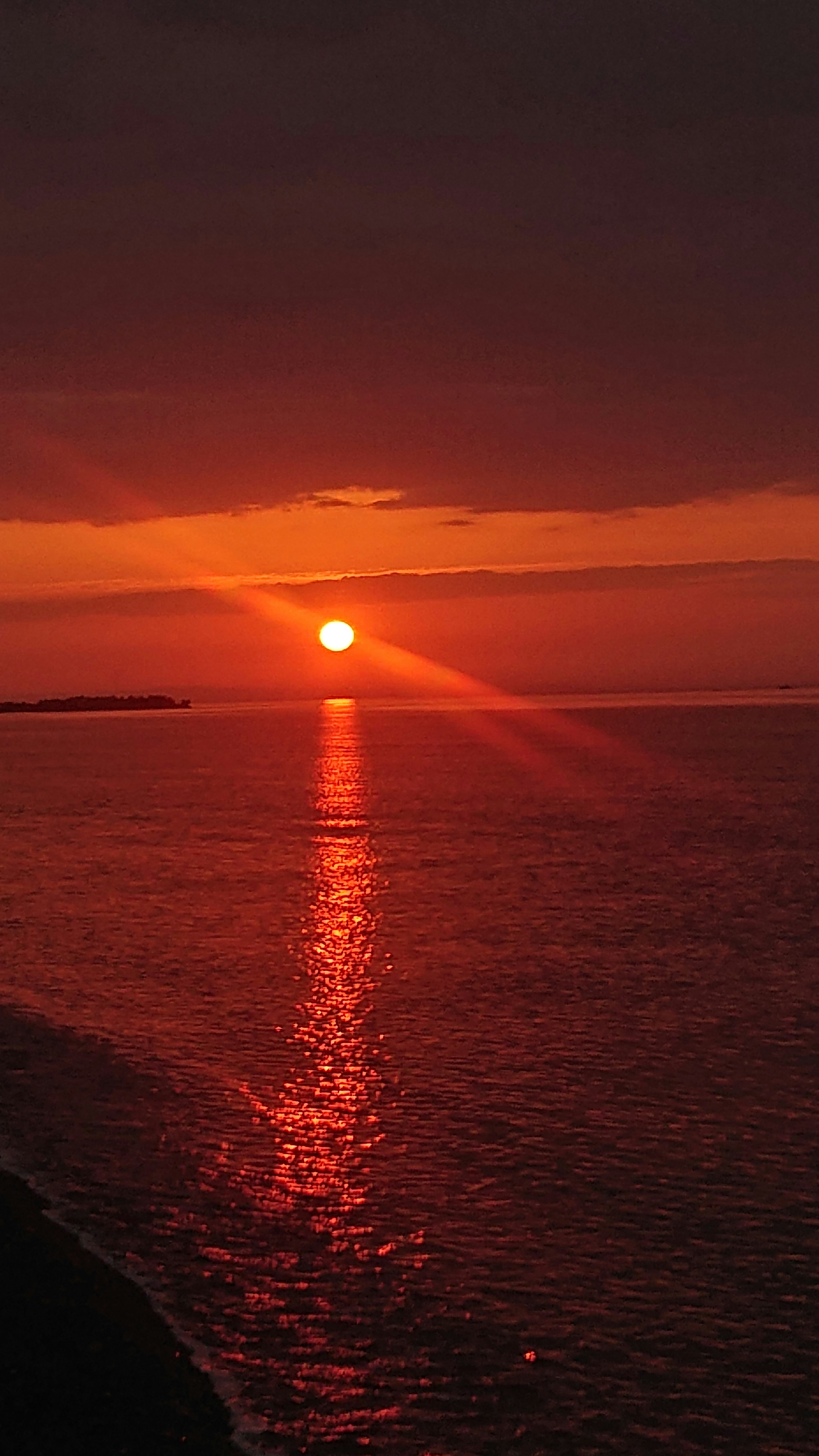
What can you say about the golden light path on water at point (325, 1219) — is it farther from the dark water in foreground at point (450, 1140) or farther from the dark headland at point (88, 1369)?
the dark headland at point (88, 1369)

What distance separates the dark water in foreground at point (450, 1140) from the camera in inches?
576

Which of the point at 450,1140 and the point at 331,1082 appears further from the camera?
the point at 331,1082

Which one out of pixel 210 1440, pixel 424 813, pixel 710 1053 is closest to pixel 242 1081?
pixel 710 1053

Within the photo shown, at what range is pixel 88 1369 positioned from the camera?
43.3 ft

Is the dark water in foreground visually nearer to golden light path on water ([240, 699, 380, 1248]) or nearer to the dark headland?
golden light path on water ([240, 699, 380, 1248])

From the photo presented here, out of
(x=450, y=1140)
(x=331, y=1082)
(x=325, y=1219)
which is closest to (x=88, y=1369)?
(x=325, y=1219)

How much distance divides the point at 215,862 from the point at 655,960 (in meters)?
31.7

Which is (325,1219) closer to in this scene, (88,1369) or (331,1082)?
(88,1369)

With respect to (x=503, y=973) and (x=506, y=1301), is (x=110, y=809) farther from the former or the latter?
(x=506, y=1301)

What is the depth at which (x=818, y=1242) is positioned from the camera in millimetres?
17969

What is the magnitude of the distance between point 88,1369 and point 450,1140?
1022cm

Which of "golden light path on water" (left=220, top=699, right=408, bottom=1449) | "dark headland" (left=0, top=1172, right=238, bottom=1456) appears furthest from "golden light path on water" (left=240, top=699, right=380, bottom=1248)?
"dark headland" (left=0, top=1172, right=238, bottom=1456)

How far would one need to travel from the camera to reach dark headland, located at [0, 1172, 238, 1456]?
39.6 feet

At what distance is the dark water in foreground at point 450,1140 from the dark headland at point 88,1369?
2.21 feet
